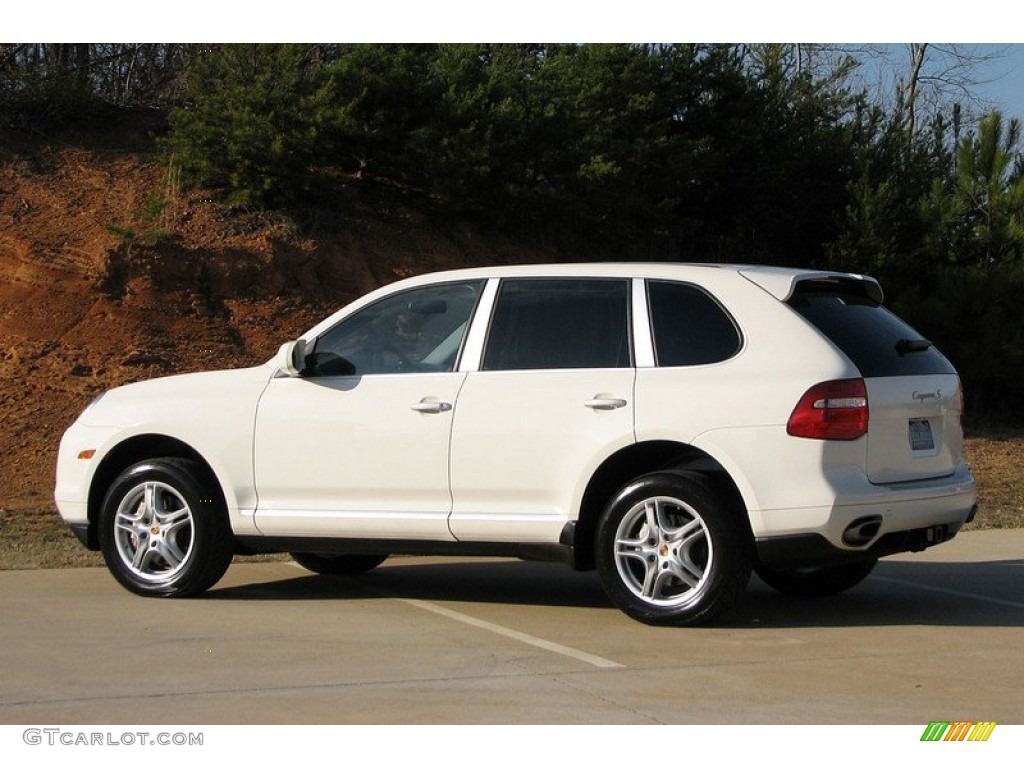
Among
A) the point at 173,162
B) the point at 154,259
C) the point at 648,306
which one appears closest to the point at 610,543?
the point at 648,306

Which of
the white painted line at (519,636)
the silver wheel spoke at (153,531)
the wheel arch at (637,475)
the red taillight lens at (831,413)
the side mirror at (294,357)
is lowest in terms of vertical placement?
the white painted line at (519,636)

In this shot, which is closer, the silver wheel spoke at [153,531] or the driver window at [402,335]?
the driver window at [402,335]

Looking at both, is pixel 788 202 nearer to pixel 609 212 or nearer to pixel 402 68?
pixel 609 212

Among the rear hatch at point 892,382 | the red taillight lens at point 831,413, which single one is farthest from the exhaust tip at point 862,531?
the red taillight lens at point 831,413

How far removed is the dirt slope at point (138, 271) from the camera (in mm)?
15805

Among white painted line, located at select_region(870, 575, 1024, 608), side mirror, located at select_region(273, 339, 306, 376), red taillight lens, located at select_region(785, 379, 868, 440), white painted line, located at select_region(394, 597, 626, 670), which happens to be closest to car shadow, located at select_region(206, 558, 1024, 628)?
white painted line, located at select_region(870, 575, 1024, 608)

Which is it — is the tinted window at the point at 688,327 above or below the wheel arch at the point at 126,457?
above

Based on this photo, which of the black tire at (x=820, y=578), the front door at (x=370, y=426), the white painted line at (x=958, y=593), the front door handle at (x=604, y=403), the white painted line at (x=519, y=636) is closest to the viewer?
the white painted line at (x=519, y=636)

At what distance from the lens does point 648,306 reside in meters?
7.78

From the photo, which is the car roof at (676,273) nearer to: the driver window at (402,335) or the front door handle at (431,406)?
the driver window at (402,335)

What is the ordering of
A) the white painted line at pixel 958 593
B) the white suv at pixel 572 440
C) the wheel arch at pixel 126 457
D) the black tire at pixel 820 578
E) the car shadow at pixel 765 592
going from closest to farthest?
the white suv at pixel 572 440 → the car shadow at pixel 765 592 → the white painted line at pixel 958 593 → the wheel arch at pixel 126 457 → the black tire at pixel 820 578

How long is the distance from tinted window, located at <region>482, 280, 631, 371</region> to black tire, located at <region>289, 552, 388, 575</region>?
226cm

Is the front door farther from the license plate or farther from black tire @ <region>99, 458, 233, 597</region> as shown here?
the license plate

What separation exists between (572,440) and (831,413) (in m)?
1.29
